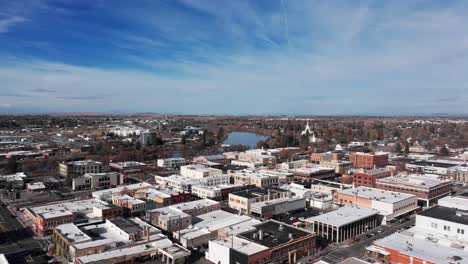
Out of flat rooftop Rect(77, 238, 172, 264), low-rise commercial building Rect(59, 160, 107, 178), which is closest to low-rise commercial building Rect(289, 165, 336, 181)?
flat rooftop Rect(77, 238, 172, 264)

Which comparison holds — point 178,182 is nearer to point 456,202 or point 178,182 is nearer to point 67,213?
point 67,213

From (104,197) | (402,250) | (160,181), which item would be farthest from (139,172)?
(402,250)

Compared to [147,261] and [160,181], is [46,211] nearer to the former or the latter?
[147,261]

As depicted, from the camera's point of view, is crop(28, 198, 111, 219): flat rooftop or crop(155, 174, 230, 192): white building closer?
crop(28, 198, 111, 219): flat rooftop

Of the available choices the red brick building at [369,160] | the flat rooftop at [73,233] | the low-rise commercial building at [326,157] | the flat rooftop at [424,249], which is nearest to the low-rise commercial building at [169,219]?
the flat rooftop at [73,233]

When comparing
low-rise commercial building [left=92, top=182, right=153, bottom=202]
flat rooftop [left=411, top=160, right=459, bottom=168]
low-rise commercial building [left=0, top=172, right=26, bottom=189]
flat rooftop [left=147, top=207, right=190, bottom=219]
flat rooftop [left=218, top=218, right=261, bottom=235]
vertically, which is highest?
flat rooftop [left=411, top=160, right=459, bottom=168]

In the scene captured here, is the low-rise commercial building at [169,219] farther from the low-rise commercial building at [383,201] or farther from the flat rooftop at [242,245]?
the low-rise commercial building at [383,201]

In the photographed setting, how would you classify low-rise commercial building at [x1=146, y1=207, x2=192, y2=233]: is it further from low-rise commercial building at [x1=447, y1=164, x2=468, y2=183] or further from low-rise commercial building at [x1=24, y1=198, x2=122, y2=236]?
low-rise commercial building at [x1=447, y1=164, x2=468, y2=183]
